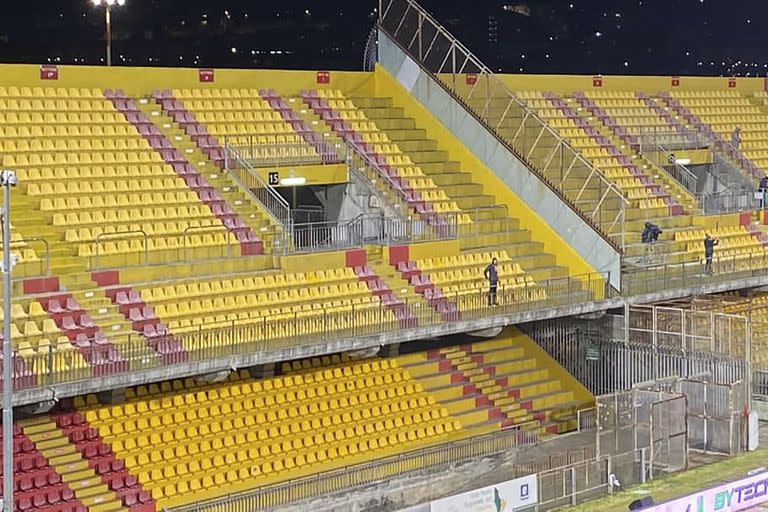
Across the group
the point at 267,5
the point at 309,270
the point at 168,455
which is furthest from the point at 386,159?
the point at 168,455

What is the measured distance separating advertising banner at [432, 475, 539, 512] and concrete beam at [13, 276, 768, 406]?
4542 millimetres

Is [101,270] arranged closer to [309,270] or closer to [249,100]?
[309,270]

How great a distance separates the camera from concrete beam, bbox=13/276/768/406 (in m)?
22.8

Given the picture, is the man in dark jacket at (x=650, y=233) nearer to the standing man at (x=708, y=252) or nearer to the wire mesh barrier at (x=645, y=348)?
the standing man at (x=708, y=252)

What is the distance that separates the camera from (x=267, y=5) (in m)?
42.0

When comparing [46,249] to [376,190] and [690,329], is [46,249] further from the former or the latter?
[690,329]

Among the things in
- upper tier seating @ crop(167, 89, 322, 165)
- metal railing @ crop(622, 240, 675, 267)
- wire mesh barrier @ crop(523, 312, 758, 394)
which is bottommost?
wire mesh barrier @ crop(523, 312, 758, 394)

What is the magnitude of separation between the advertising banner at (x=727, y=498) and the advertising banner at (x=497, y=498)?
7.30ft

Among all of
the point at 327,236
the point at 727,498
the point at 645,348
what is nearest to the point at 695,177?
the point at 645,348

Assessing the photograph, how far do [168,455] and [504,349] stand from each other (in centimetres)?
1002

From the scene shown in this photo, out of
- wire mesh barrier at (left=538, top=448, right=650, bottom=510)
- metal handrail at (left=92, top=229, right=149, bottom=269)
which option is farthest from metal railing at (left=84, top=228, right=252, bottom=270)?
wire mesh barrier at (left=538, top=448, right=650, bottom=510)

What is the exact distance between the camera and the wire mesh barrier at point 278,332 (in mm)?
22844

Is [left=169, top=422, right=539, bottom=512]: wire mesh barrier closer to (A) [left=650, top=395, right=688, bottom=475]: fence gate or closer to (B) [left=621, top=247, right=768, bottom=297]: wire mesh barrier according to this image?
(A) [left=650, top=395, right=688, bottom=475]: fence gate

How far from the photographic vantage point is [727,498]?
83.7 feet
